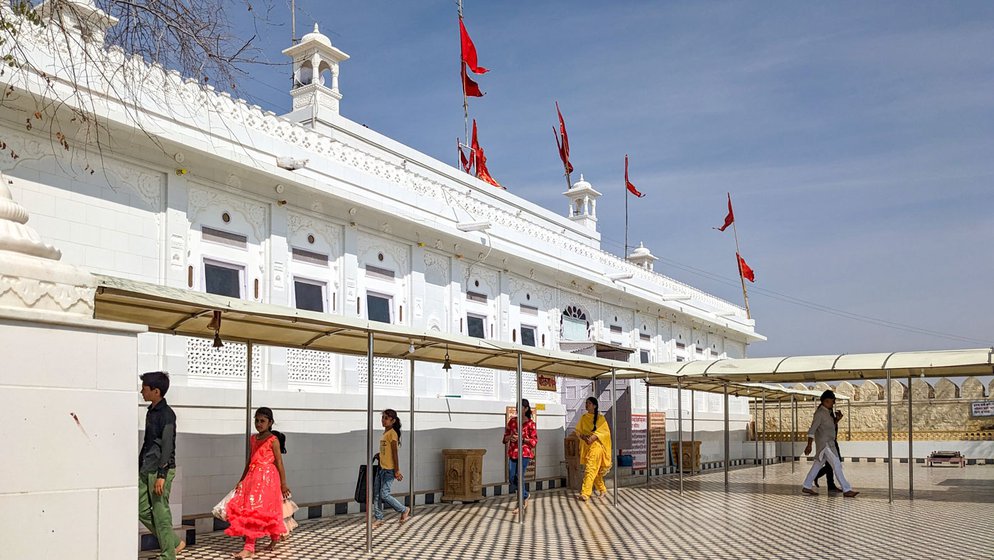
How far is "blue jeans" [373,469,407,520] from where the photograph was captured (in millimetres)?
10898

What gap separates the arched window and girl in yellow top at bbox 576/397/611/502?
502cm

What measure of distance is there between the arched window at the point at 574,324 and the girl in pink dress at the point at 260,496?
11.4 metres

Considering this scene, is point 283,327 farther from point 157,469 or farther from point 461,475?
point 461,475

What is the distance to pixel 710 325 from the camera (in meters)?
28.7

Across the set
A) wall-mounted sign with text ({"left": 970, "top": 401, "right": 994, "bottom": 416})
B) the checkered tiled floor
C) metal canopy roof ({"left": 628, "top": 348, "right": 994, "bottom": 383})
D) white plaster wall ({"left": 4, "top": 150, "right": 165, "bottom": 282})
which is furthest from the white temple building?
wall-mounted sign with text ({"left": 970, "top": 401, "right": 994, "bottom": 416})

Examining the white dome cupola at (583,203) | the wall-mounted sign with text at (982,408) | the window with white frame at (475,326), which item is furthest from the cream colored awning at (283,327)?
the wall-mounted sign with text at (982,408)

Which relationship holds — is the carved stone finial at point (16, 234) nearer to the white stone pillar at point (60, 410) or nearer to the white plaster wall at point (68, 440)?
the white stone pillar at point (60, 410)

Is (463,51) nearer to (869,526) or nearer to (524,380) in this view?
(524,380)

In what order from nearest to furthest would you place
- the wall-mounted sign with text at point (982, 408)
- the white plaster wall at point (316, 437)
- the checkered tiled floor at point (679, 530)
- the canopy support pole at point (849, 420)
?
the checkered tiled floor at point (679, 530), the white plaster wall at point (316, 437), the wall-mounted sign with text at point (982, 408), the canopy support pole at point (849, 420)

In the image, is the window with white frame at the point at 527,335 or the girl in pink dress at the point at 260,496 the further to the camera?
A: the window with white frame at the point at 527,335

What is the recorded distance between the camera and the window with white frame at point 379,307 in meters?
13.8

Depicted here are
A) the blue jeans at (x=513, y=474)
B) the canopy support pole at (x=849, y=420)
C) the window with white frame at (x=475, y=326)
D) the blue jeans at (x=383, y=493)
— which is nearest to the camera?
the blue jeans at (x=383, y=493)

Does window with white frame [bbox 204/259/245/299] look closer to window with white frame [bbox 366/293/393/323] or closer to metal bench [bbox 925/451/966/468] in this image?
window with white frame [bbox 366/293/393/323]

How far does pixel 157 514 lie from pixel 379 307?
22.9ft
